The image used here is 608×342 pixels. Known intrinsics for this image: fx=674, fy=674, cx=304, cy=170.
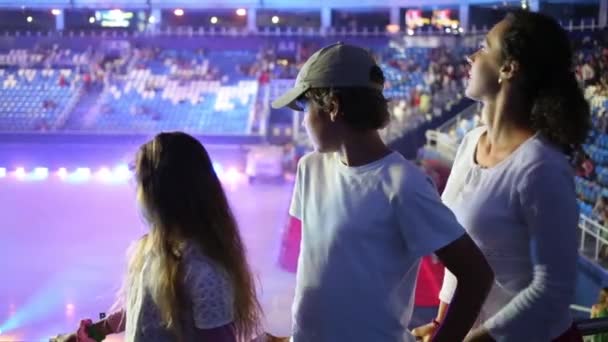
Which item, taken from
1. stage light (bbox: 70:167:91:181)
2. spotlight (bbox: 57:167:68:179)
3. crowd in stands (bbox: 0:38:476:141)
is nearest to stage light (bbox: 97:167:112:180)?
stage light (bbox: 70:167:91:181)

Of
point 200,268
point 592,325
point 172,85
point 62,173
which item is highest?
point 200,268

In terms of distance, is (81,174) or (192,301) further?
(81,174)

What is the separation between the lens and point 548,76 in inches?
28.5

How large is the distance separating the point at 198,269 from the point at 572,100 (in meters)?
0.44

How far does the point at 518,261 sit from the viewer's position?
28.1 inches

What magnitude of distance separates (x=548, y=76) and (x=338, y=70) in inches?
9.1

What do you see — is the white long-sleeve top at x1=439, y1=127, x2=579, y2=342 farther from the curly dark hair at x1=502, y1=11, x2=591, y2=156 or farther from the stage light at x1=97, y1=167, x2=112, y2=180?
the stage light at x1=97, y1=167, x2=112, y2=180

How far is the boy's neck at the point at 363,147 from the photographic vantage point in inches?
27.0

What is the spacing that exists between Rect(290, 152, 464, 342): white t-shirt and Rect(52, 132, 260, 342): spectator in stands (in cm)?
8

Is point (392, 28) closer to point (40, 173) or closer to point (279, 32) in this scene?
point (279, 32)

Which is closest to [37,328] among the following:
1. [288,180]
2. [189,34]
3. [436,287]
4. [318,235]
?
[436,287]

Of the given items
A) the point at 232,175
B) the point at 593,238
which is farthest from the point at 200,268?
the point at 232,175

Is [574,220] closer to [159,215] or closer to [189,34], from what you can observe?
[159,215]

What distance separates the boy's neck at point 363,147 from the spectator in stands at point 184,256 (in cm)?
17
